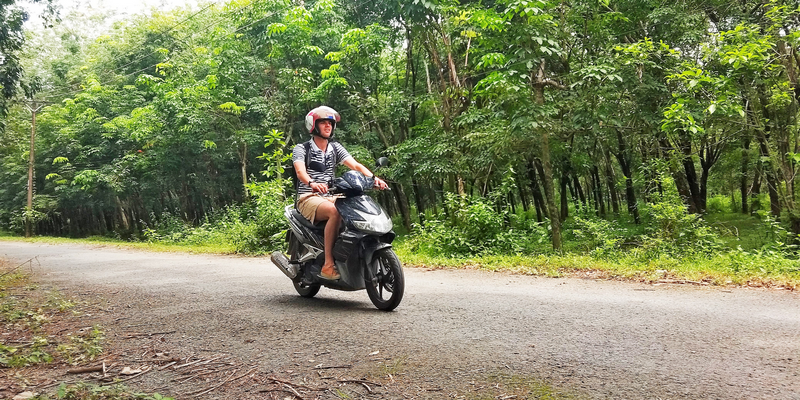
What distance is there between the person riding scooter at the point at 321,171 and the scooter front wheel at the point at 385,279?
13.7 inches

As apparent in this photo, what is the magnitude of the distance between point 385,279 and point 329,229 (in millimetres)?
680

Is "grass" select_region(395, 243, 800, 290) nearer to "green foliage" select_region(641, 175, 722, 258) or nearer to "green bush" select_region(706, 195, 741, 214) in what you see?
"green foliage" select_region(641, 175, 722, 258)

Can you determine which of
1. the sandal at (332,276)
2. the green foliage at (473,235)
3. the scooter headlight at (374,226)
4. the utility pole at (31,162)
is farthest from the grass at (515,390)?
the utility pole at (31,162)

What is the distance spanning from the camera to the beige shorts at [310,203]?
4776 mm

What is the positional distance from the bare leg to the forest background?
9.79ft

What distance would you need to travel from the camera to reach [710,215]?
23375 millimetres

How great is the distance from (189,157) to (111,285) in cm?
1892

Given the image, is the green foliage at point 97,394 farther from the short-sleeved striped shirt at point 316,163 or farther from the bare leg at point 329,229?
the short-sleeved striped shirt at point 316,163

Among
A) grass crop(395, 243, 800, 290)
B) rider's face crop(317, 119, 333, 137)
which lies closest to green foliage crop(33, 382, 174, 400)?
rider's face crop(317, 119, 333, 137)

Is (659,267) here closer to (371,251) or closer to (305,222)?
(371,251)

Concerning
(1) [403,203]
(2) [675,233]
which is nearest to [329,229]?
(2) [675,233]

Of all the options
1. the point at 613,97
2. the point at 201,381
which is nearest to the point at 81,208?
the point at 613,97

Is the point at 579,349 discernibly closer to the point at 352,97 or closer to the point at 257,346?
the point at 257,346

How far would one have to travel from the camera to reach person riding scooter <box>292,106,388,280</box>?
4.65 meters
